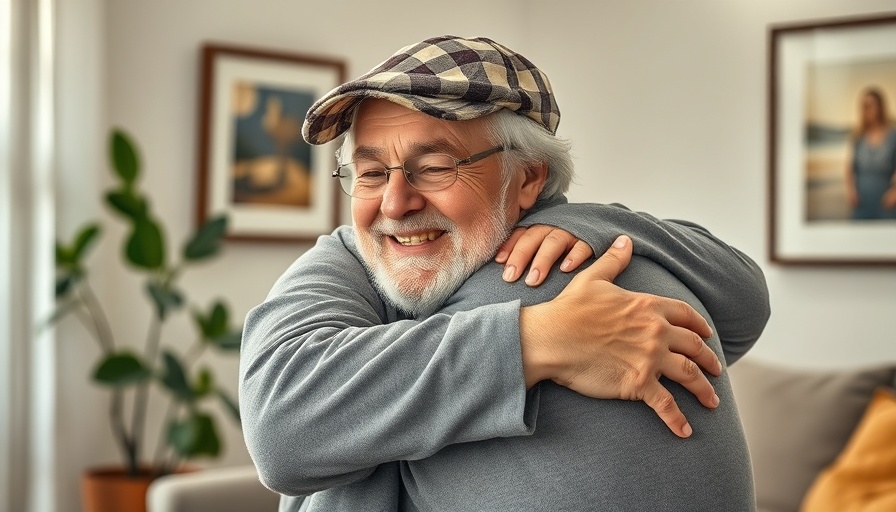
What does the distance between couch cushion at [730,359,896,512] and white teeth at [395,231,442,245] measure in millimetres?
2486

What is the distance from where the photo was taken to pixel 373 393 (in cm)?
109

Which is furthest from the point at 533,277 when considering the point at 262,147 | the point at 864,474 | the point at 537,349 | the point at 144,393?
the point at 262,147

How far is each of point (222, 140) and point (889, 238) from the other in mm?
2820

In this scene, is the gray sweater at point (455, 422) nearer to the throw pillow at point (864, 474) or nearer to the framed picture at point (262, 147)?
the throw pillow at point (864, 474)

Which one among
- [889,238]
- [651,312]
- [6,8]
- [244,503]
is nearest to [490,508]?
[651,312]

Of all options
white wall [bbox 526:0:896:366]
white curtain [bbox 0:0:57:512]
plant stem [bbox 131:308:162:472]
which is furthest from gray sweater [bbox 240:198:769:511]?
white wall [bbox 526:0:896:366]

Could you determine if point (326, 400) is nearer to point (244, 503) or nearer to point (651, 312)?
point (651, 312)

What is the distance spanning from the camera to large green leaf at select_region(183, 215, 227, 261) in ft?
13.1

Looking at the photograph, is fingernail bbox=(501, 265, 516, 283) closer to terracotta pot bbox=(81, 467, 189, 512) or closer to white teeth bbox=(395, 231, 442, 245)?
white teeth bbox=(395, 231, 442, 245)

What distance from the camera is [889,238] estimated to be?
404 cm

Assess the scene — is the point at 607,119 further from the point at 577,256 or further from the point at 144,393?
the point at 577,256

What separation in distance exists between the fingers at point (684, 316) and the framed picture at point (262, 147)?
3421 millimetres

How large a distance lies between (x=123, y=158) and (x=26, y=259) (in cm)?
55

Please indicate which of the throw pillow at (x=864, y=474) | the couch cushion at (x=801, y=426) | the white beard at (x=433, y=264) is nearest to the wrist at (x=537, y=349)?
the white beard at (x=433, y=264)
